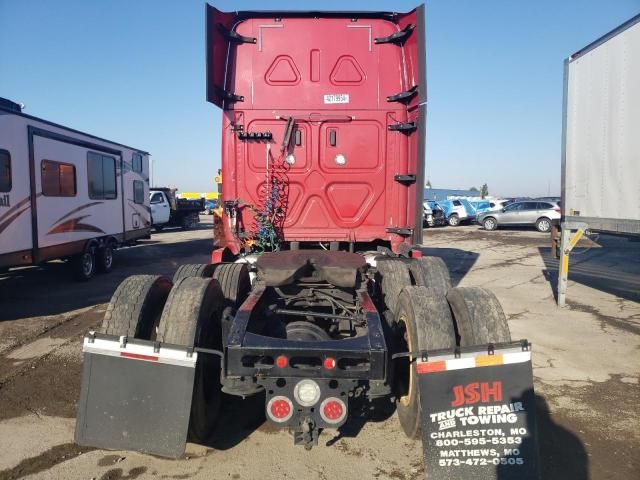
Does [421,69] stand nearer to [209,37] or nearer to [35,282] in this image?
[209,37]

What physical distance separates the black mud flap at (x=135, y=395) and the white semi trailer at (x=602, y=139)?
649 cm

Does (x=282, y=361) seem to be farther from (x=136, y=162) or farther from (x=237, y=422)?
(x=136, y=162)

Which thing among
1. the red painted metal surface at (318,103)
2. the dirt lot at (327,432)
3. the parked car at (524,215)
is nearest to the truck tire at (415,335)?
the dirt lot at (327,432)

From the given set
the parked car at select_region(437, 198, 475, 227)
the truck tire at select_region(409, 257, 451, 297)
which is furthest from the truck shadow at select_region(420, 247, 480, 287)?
the parked car at select_region(437, 198, 475, 227)

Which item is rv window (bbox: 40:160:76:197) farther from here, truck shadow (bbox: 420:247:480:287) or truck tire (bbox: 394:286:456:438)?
truck tire (bbox: 394:286:456:438)

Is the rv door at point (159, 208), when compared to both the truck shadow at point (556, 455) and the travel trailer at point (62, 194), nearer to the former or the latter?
the travel trailer at point (62, 194)

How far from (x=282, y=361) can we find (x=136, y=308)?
4.09 feet

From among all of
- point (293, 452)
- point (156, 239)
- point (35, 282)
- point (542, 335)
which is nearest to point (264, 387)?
point (293, 452)

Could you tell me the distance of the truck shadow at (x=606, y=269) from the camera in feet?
33.2

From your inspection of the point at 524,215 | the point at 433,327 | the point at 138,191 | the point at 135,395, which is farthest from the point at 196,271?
the point at 524,215

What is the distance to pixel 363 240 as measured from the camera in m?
5.61

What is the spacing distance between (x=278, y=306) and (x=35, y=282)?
839 cm

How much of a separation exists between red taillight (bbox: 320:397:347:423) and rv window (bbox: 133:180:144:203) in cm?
1247

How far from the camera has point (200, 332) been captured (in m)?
3.20
